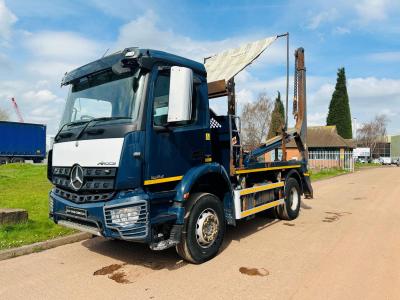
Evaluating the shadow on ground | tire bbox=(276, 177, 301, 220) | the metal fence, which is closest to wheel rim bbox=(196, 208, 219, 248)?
the shadow on ground

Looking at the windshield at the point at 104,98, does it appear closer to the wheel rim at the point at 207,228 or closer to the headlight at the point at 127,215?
the headlight at the point at 127,215

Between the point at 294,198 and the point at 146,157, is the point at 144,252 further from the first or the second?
the point at 294,198

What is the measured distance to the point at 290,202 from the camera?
332 inches

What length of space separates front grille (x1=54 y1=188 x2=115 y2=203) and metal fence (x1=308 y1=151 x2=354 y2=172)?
33273 millimetres

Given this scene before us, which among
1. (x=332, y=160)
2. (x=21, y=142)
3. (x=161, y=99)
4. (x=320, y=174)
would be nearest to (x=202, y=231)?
(x=161, y=99)

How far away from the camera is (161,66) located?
4848 millimetres

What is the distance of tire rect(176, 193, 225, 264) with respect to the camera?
5027mm

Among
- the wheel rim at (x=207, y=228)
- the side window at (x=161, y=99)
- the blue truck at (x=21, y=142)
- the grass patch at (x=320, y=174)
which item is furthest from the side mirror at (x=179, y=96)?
the blue truck at (x=21, y=142)

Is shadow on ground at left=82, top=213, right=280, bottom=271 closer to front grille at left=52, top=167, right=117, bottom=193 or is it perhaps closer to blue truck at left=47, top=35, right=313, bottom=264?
blue truck at left=47, top=35, right=313, bottom=264

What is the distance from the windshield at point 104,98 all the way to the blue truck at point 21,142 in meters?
30.9

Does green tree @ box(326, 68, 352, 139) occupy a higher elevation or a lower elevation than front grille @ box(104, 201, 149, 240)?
higher

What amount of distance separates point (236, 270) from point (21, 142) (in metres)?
33.3

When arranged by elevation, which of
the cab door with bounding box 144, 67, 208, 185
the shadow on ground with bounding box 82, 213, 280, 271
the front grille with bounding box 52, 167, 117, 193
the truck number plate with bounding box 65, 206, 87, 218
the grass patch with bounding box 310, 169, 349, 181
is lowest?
the grass patch with bounding box 310, 169, 349, 181

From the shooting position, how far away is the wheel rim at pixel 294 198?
27.9 feet
